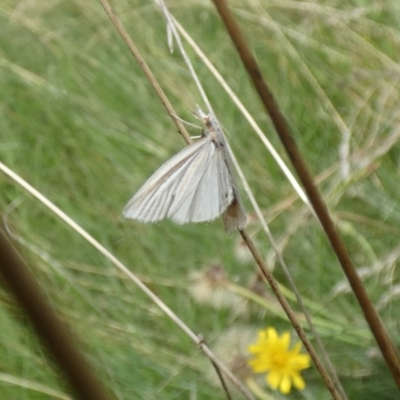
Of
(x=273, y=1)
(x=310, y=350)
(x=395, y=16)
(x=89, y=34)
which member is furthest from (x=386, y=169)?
(x=89, y=34)

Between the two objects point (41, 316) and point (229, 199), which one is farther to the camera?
point (229, 199)

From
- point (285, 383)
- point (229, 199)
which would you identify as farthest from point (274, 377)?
point (229, 199)

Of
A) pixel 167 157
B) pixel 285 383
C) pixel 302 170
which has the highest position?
pixel 302 170

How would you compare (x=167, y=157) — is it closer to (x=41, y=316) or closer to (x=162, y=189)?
(x=162, y=189)

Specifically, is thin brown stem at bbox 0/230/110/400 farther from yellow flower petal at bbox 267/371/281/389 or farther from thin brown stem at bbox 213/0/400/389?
yellow flower petal at bbox 267/371/281/389

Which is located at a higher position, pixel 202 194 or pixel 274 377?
pixel 202 194

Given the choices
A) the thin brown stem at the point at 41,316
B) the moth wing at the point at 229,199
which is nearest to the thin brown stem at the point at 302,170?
the moth wing at the point at 229,199

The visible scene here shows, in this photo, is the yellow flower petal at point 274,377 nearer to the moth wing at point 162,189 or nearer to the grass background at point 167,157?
the grass background at point 167,157

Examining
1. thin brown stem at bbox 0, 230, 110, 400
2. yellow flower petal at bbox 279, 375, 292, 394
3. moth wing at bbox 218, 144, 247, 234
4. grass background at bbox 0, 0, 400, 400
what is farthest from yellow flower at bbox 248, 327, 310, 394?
thin brown stem at bbox 0, 230, 110, 400
